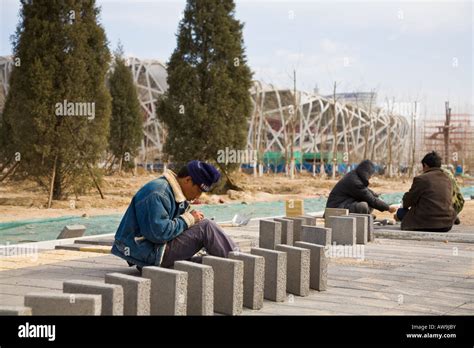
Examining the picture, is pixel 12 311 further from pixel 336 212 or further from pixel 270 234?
pixel 336 212

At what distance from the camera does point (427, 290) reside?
597cm

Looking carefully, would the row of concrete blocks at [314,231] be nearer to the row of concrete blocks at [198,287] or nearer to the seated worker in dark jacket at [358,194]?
the row of concrete blocks at [198,287]

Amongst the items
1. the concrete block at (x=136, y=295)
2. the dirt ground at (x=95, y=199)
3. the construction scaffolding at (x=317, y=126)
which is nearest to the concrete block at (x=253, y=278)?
the concrete block at (x=136, y=295)

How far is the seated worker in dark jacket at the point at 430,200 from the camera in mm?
9680

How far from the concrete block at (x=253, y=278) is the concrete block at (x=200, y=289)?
48 cm

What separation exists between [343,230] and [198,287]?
4.73 metres

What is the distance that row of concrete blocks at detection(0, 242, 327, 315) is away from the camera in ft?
12.8

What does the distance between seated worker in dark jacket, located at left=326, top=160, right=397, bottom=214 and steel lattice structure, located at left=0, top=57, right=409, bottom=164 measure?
32646 millimetres

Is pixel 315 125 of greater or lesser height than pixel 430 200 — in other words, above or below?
above

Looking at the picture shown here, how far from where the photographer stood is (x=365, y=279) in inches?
253

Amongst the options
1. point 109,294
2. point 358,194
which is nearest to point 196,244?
point 109,294

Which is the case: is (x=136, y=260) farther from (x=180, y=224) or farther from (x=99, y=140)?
(x=99, y=140)

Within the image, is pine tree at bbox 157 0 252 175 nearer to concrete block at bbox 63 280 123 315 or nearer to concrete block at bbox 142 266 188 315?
concrete block at bbox 142 266 188 315
